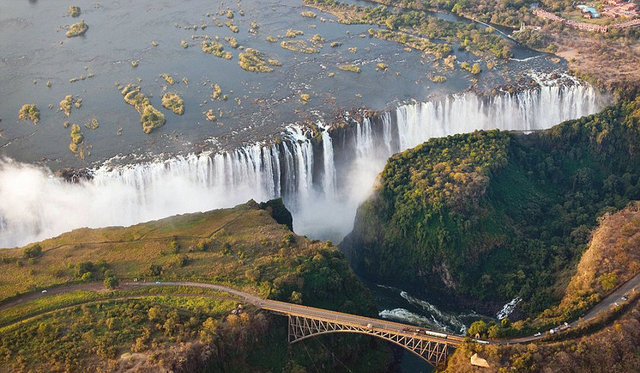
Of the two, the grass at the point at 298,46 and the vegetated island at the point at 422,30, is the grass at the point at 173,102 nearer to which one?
the grass at the point at 298,46

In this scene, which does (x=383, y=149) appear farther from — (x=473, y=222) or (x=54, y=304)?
(x=54, y=304)

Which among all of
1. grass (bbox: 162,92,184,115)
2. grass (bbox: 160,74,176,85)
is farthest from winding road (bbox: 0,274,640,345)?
grass (bbox: 160,74,176,85)

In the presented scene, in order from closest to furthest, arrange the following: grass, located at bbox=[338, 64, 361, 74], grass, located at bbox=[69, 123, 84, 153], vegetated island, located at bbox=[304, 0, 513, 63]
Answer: grass, located at bbox=[69, 123, 84, 153] → grass, located at bbox=[338, 64, 361, 74] → vegetated island, located at bbox=[304, 0, 513, 63]

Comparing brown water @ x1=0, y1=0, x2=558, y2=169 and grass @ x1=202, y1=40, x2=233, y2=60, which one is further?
grass @ x1=202, y1=40, x2=233, y2=60

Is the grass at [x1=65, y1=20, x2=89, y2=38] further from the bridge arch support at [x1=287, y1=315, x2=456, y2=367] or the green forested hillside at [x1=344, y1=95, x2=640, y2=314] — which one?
the bridge arch support at [x1=287, y1=315, x2=456, y2=367]

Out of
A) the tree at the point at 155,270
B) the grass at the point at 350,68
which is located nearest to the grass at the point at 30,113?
the tree at the point at 155,270

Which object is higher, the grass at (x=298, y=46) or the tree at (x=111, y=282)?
the grass at (x=298, y=46)

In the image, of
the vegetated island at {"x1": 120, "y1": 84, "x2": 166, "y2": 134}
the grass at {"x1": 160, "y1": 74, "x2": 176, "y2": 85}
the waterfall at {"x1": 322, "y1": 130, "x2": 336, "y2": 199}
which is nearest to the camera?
the waterfall at {"x1": 322, "y1": 130, "x2": 336, "y2": 199}
